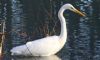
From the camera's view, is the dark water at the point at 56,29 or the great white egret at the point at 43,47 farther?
the dark water at the point at 56,29

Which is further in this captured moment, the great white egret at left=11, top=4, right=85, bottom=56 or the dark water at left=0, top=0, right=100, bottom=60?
the dark water at left=0, top=0, right=100, bottom=60

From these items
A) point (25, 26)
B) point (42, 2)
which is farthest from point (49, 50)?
point (42, 2)

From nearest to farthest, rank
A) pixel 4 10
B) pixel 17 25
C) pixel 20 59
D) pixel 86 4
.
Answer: pixel 20 59 → pixel 17 25 → pixel 4 10 → pixel 86 4

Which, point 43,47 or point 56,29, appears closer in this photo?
point 43,47

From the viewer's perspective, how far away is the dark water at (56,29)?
37.0 feet

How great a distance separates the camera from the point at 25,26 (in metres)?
14.7

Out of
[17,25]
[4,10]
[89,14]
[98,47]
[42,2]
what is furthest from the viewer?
[42,2]

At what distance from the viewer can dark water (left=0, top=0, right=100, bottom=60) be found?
11.3 metres

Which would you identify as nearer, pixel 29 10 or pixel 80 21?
pixel 80 21

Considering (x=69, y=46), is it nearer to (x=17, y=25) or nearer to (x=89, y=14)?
(x=17, y=25)

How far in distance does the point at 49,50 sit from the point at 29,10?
7918mm

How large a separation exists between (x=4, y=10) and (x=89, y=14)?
11.5 feet

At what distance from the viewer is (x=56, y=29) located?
47.1ft

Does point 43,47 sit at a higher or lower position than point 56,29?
lower
